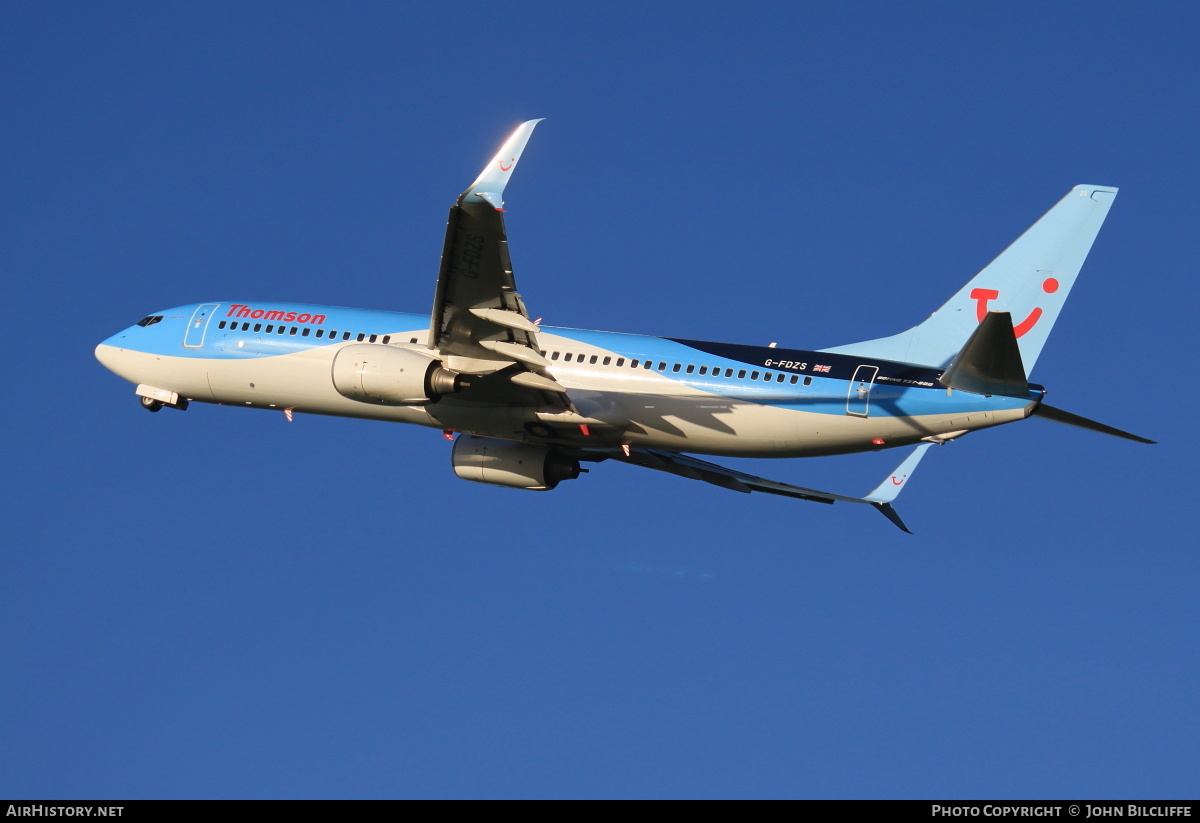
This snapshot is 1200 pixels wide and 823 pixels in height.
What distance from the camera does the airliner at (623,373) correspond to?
108 feet

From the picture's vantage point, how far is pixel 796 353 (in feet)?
118

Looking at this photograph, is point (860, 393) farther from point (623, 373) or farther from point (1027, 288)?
point (623, 373)

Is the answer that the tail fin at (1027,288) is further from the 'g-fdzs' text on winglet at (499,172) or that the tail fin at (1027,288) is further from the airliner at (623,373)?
the 'g-fdzs' text on winglet at (499,172)

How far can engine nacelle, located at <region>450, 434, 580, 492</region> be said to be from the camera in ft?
129

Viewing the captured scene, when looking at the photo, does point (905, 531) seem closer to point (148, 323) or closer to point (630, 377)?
point (630, 377)

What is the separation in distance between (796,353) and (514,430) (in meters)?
7.47

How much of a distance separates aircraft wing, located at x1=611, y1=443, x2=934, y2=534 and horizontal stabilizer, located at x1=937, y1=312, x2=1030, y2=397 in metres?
8.09

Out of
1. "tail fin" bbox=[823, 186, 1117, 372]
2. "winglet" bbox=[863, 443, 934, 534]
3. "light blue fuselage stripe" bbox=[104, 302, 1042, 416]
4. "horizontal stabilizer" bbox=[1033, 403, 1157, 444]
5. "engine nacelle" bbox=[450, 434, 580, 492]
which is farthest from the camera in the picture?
"winglet" bbox=[863, 443, 934, 534]

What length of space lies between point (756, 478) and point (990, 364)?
37.1 feet

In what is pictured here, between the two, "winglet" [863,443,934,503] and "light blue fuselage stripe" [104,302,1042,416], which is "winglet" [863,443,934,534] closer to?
"winglet" [863,443,934,503]

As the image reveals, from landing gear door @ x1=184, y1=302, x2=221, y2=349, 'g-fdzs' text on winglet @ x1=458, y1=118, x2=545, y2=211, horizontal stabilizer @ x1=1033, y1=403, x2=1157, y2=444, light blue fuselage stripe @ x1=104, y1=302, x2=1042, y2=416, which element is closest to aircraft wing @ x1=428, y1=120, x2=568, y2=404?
'g-fdzs' text on winglet @ x1=458, y1=118, x2=545, y2=211

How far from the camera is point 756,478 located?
4209 cm

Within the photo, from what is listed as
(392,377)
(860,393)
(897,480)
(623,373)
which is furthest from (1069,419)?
(392,377)
